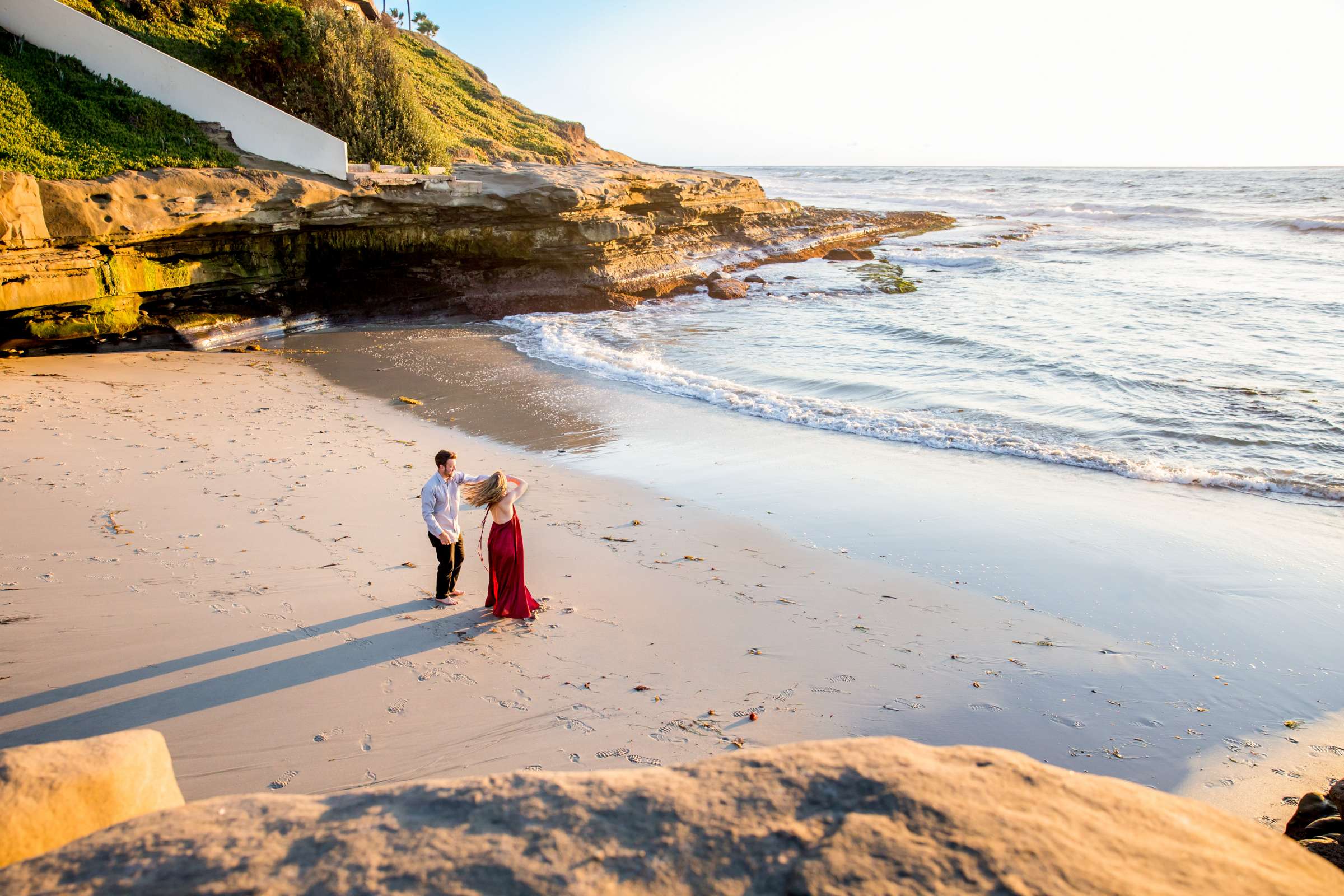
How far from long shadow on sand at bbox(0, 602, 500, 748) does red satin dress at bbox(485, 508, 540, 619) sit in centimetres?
21

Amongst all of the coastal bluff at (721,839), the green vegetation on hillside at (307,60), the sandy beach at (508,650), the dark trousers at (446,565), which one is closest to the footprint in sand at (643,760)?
the sandy beach at (508,650)

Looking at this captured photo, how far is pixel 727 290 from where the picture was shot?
22.9 metres

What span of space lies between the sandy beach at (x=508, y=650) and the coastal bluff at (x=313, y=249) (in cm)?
574

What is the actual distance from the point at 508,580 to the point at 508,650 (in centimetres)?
64

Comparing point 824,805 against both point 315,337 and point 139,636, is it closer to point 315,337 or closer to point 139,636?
point 139,636

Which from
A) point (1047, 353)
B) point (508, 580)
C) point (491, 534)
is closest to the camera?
point (508, 580)

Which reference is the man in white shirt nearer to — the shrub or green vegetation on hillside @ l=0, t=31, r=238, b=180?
green vegetation on hillside @ l=0, t=31, r=238, b=180

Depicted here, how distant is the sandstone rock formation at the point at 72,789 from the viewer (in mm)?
2285

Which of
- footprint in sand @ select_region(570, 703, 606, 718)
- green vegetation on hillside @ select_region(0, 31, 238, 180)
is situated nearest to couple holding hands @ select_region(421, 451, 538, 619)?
footprint in sand @ select_region(570, 703, 606, 718)

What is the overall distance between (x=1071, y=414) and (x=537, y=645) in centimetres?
994

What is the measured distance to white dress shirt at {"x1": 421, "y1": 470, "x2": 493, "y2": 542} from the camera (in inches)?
242

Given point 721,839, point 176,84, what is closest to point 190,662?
point 721,839

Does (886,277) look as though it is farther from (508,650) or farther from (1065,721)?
(508,650)

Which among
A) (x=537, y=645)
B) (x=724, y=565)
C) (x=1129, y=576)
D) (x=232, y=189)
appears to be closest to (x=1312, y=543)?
(x=1129, y=576)
